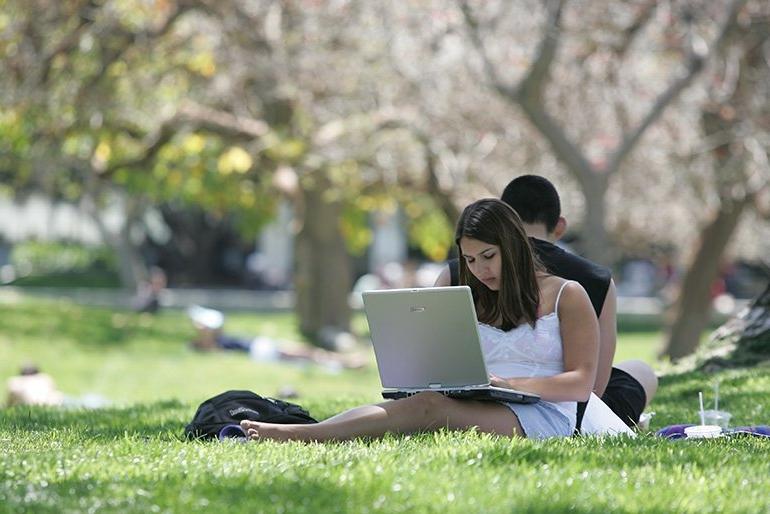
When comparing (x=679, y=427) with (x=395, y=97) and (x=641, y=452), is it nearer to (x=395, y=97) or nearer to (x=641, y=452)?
(x=641, y=452)

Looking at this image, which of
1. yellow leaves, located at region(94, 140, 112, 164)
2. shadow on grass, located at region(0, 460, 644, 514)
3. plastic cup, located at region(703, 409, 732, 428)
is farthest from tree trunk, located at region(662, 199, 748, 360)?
shadow on grass, located at region(0, 460, 644, 514)

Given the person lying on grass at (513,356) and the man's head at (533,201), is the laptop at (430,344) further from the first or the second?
the man's head at (533,201)

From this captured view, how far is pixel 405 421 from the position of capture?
5918mm

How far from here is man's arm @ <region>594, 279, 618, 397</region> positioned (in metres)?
6.36

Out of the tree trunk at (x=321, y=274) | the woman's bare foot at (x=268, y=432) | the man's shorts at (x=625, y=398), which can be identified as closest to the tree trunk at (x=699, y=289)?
the tree trunk at (x=321, y=274)

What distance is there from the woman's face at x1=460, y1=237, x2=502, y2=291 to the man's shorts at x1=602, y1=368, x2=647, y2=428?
115cm

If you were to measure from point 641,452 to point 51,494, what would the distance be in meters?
2.28

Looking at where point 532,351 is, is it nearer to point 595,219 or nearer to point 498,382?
point 498,382

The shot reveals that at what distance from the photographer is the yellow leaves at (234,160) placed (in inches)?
803

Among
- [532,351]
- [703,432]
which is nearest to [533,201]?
[532,351]

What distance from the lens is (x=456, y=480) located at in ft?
15.8

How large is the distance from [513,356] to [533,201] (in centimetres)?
83

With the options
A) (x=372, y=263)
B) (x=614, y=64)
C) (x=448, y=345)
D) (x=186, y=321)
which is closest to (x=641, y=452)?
(x=448, y=345)

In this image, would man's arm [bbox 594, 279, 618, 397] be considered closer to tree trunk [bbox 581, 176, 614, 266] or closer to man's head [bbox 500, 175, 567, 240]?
man's head [bbox 500, 175, 567, 240]
